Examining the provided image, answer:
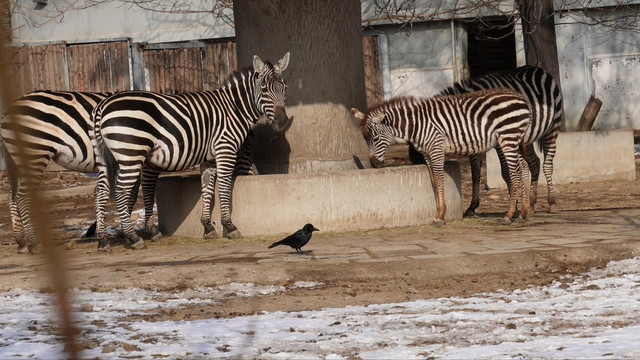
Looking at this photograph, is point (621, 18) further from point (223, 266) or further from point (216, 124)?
point (223, 266)

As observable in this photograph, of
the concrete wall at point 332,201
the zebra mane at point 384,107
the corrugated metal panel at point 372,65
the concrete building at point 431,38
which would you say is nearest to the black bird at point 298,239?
the concrete wall at point 332,201

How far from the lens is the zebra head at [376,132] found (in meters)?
10.0

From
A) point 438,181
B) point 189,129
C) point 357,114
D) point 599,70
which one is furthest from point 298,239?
point 599,70

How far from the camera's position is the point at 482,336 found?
4.79 metres

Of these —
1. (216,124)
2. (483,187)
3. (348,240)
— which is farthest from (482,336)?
(483,187)

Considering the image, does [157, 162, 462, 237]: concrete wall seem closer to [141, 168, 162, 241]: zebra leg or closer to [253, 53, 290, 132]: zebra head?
→ [141, 168, 162, 241]: zebra leg

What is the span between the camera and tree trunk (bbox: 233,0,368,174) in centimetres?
1016

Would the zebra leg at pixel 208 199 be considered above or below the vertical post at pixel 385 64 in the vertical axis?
below

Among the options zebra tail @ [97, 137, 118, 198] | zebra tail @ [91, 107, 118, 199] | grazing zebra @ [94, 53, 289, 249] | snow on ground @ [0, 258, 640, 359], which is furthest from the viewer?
zebra tail @ [97, 137, 118, 198]

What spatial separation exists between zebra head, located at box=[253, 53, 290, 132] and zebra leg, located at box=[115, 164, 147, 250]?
63.3 inches

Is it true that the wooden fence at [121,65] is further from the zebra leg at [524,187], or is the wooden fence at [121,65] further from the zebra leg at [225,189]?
the zebra leg at [524,187]

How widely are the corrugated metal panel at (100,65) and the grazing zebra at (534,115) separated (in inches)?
456

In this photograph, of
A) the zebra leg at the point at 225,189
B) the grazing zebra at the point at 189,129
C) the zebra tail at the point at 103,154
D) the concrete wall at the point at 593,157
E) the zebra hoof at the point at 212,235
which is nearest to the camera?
the grazing zebra at the point at 189,129

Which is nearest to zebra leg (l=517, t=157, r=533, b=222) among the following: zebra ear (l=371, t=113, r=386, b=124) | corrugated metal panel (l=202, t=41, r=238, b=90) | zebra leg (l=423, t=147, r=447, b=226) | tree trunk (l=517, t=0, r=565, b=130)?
zebra leg (l=423, t=147, r=447, b=226)
